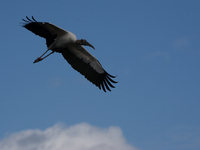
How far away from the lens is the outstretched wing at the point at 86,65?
733 inches

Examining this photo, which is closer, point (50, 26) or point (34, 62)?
point (50, 26)

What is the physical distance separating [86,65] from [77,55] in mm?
662

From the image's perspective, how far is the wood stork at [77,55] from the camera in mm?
17703

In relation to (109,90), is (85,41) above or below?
above

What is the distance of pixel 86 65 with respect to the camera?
1884 cm

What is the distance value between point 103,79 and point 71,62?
1.79m

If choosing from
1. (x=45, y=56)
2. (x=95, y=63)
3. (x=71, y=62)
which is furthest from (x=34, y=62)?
(x=95, y=63)

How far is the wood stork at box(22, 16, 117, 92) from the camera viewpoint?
58.1 feet

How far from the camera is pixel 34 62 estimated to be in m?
18.7

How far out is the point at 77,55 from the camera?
18.8m

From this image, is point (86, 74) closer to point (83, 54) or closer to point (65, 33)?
point (83, 54)

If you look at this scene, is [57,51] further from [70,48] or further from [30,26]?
[30,26]

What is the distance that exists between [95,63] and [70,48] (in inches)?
56.2

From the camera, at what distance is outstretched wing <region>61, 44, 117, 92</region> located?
61.1 feet
